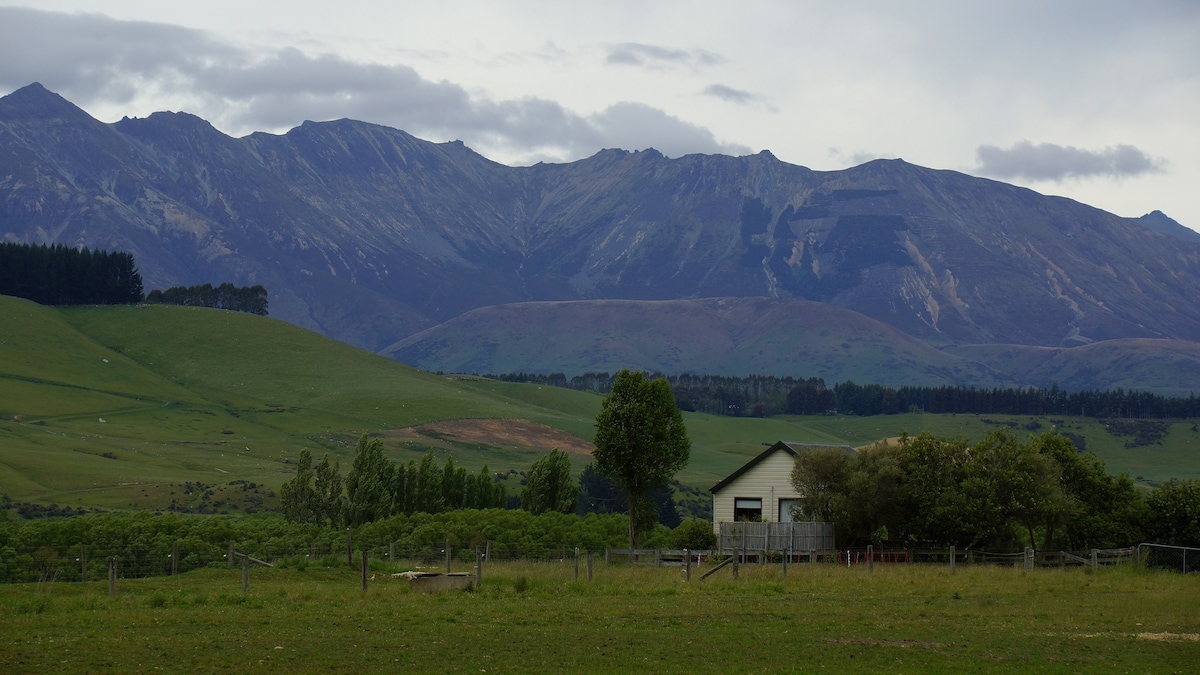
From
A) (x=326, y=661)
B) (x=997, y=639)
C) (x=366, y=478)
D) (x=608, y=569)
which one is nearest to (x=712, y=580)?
(x=608, y=569)

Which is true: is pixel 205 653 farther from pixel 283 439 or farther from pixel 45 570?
pixel 283 439

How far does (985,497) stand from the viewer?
50562 millimetres

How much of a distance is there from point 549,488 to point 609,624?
4683 cm

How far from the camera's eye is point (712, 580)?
A: 128 ft

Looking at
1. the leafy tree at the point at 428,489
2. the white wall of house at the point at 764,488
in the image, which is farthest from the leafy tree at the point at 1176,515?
the leafy tree at the point at 428,489

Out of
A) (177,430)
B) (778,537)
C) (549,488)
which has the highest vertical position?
(177,430)

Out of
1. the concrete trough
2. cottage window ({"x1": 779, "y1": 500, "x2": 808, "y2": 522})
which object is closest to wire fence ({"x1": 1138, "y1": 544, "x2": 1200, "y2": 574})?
cottage window ({"x1": 779, "y1": 500, "x2": 808, "y2": 522})

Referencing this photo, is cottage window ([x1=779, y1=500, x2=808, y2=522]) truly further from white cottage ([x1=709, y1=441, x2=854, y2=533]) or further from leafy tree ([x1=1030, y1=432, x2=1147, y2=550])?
leafy tree ([x1=1030, y1=432, x2=1147, y2=550])

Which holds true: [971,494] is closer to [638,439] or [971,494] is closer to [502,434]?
[638,439]

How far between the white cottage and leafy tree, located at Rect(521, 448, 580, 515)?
53.1ft

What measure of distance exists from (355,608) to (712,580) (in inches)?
516

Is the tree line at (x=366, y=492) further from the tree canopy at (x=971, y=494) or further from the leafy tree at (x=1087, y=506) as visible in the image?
the leafy tree at (x=1087, y=506)

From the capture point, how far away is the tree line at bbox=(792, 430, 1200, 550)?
5084 centimetres

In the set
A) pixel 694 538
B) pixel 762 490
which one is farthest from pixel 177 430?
pixel 694 538
